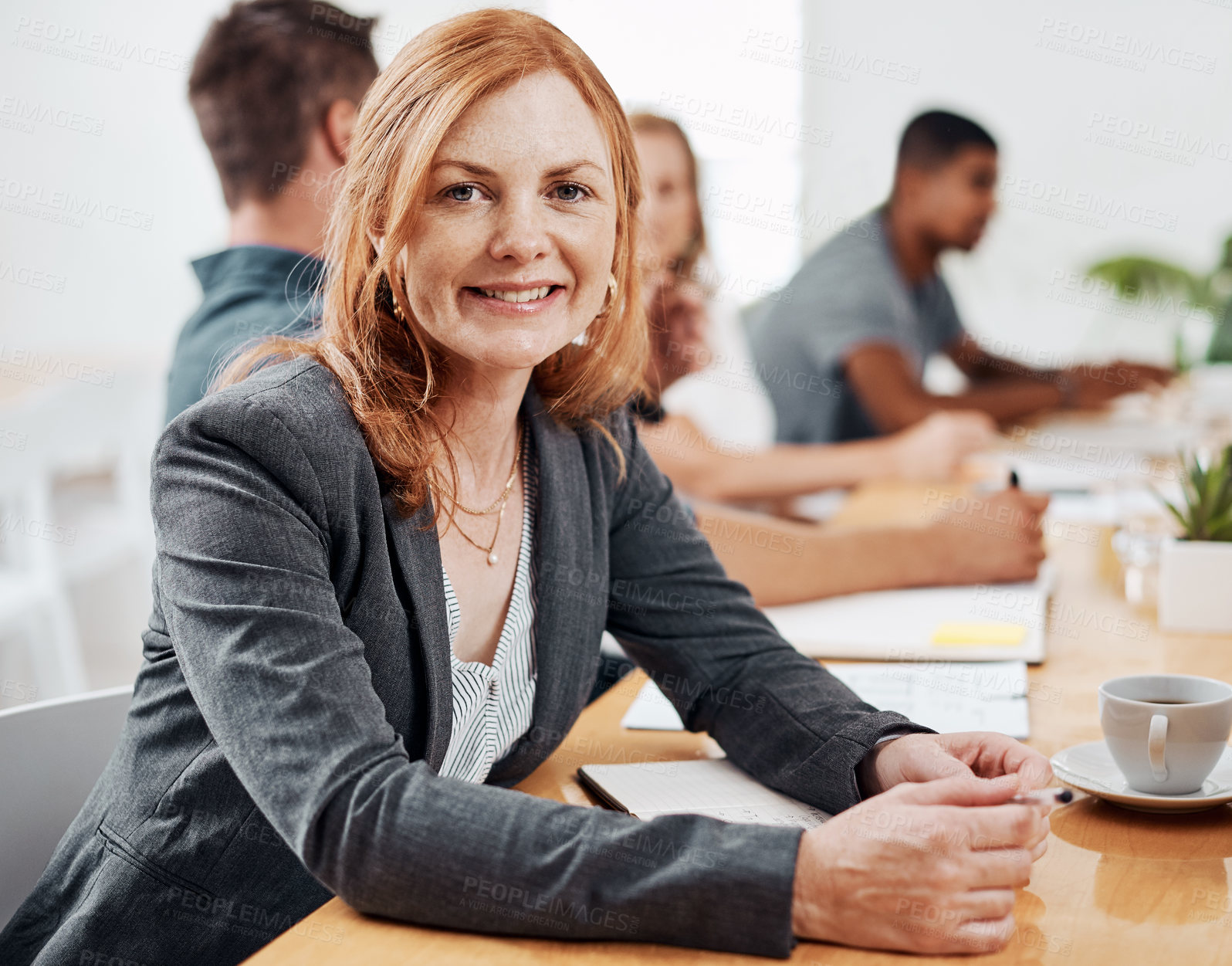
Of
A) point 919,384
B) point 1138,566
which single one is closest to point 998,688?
point 1138,566

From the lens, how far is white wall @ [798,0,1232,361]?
16.2 ft

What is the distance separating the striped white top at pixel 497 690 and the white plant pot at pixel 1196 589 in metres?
0.80

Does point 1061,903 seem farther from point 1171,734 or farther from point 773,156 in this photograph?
point 773,156

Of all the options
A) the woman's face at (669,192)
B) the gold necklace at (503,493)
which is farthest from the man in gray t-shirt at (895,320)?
the gold necklace at (503,493)

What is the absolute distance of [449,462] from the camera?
101 centimetres

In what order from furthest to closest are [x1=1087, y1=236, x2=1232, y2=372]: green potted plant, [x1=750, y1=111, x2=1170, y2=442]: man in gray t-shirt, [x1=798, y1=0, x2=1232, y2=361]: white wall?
[x1=798, y1=0, x2=1232, y2=361]: white wall → [x1=1087, y1=236, x2=1232, y2=372]: green potted plant → [x1=750, y1=111, x2=1170, y2=442]: man in gray t-shirt

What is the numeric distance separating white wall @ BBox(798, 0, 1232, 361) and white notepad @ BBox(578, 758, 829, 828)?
4560 mm

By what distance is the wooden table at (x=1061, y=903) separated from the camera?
677mm

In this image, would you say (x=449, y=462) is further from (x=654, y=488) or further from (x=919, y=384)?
(x=919, y=384)

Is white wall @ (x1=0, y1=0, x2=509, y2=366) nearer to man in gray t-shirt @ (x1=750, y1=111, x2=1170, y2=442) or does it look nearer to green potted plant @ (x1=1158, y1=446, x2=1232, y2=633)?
man in gray t-shirt @ (x1=750, y1=111, x2=1170, y2=442)

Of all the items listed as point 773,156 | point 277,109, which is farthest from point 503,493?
point 773,156

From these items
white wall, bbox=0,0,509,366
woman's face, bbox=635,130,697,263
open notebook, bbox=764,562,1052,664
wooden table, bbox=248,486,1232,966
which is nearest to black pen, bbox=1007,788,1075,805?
wooden table, bbox=248,486,1232,966

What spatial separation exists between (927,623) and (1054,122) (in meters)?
4.37

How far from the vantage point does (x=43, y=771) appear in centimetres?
103
